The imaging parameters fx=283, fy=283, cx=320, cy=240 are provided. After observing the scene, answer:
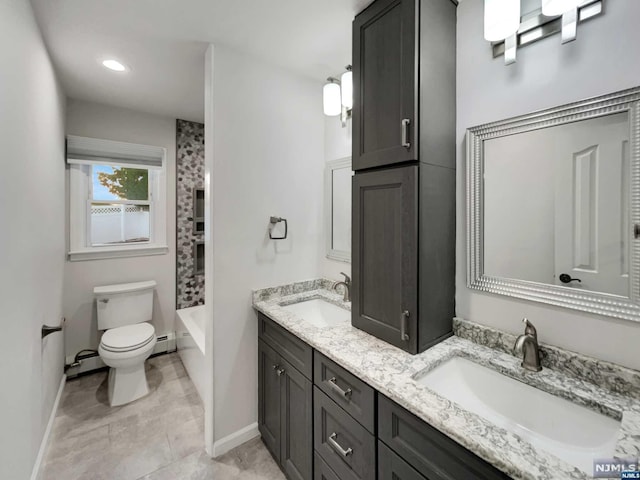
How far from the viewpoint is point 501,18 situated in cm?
111

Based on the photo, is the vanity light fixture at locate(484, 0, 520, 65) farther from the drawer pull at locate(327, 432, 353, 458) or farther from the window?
the window

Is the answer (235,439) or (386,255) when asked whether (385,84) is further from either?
(235,439)

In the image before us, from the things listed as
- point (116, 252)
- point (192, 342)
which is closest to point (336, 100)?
point (192, 342)

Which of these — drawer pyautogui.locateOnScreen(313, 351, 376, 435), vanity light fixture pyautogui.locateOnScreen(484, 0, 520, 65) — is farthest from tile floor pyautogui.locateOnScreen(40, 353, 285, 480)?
vanity light fixture pyautogui.locateOnScreen(484, 0, 520, 65)

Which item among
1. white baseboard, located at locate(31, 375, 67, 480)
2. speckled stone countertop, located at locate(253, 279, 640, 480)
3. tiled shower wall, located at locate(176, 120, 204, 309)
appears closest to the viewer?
speckled stone countertop, located at locate(253, 279, 640, 480)

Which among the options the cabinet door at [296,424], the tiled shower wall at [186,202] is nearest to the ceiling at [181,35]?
the tiled shower wall at [186,202]

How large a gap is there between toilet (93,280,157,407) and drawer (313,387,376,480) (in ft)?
5.71

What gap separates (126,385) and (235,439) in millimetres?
1140

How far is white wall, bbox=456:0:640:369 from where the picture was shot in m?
0.94

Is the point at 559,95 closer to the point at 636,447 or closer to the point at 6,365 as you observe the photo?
the point at 636,447

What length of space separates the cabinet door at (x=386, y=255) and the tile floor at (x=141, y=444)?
1.17m

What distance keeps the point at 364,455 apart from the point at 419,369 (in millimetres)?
386

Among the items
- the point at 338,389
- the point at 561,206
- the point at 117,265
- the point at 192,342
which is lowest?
the point at 192,342

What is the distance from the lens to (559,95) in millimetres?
1061
